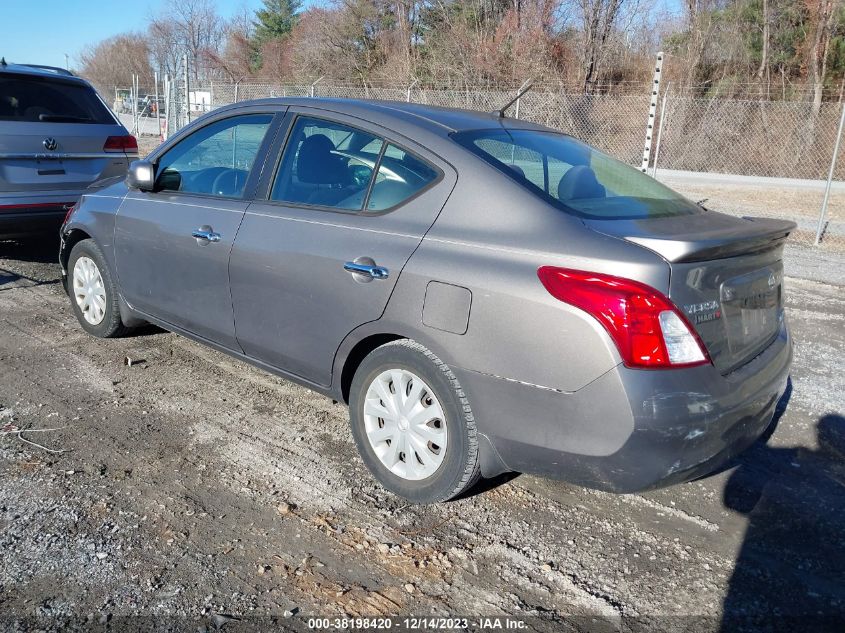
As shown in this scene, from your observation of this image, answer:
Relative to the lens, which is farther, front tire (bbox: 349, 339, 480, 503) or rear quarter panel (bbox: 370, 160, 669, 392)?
front tire (bbox: 349, 339, 480, 503)

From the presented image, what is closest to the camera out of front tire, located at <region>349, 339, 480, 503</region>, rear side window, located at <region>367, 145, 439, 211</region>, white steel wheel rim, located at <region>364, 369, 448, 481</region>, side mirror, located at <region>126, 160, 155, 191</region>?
front tire, located at <region>349, 339, 480, 503</region>

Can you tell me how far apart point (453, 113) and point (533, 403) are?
1696 millimetres

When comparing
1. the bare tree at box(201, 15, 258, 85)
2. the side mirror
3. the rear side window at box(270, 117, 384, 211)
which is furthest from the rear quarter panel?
the bare tree at box(201, 15, 258, 85)

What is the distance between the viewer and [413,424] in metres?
3.12

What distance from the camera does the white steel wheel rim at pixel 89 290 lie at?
5043mm

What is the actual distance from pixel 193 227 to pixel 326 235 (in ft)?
3.53

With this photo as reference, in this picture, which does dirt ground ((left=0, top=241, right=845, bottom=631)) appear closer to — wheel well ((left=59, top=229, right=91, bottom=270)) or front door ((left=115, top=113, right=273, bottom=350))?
front door ((left=115, top=113, right=273, bottom=350))

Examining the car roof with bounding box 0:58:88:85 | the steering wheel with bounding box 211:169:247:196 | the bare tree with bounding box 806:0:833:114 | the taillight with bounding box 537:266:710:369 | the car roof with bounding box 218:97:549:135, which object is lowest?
the taillight with bounding box 537:266:710:369

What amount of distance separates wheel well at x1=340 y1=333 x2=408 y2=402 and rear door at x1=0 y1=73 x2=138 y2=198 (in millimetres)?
4606

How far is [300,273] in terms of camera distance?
3.45m

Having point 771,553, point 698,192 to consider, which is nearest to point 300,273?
point 771,553

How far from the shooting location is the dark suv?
6.41 meters

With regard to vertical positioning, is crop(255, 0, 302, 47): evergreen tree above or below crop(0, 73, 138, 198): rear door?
above

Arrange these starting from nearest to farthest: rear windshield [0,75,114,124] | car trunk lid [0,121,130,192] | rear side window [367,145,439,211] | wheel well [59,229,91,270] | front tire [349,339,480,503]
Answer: front tire [349,339,480,503] → rear side window [367,145,439,211] → wheel well [59,229,91,270] → car trunk lid [0,121,130,192] → rear windshield [0,75,114,124]
